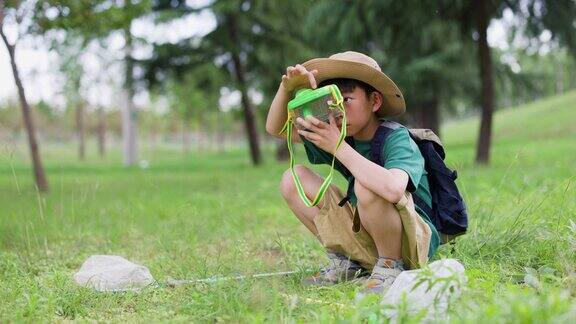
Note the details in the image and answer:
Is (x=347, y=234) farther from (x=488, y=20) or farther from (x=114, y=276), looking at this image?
(x=488, y=20)

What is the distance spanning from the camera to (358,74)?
2.97 m

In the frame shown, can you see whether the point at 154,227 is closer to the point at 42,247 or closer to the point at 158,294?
the point at 42,247

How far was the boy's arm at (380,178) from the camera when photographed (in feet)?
8.66

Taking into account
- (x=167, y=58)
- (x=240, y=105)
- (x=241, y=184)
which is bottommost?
(x=241, y=184)

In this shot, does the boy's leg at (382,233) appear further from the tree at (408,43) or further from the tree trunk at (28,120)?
the tree at (408,43)

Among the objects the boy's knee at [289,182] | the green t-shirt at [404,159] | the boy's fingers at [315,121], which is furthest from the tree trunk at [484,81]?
the boy's fingers at [315,121]

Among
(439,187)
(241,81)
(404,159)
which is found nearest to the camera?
(404,159)

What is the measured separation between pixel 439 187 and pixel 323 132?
714 millimetres

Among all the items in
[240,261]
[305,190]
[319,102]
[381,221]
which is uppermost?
[319,102]

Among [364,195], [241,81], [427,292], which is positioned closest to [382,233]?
[364,195]

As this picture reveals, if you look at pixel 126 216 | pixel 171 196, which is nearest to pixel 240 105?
pixel 171 196

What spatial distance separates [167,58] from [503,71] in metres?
8.27

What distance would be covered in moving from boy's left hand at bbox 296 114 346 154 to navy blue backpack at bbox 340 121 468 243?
31 cm

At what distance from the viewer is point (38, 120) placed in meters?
49.4
